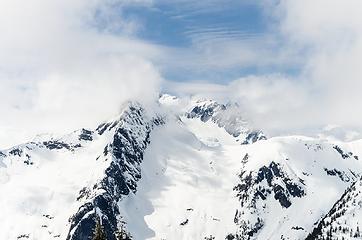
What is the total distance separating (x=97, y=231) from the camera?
91.8m

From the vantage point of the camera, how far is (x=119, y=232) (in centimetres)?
9325

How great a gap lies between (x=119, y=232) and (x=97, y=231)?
334 centimetres
